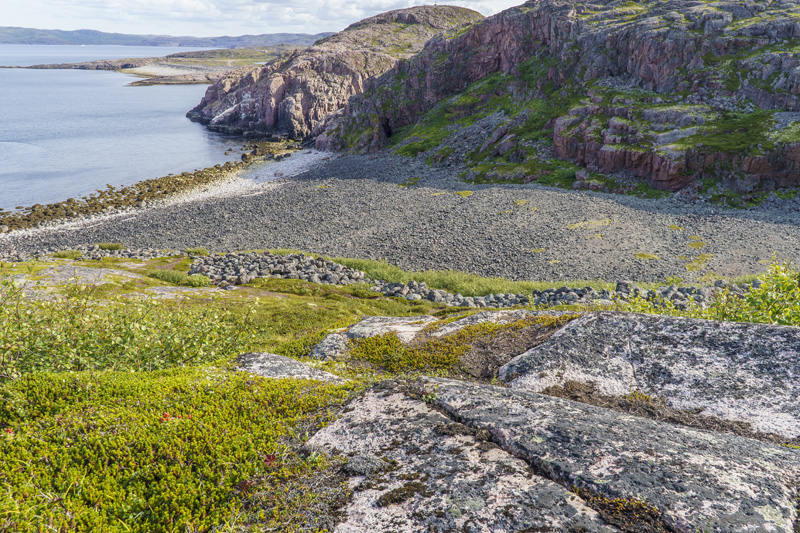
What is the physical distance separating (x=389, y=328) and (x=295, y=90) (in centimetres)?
13261

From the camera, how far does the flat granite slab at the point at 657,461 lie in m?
4.25

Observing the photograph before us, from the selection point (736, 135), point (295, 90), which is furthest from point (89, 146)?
point (736, 135)

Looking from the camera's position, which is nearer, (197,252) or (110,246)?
(197,252)

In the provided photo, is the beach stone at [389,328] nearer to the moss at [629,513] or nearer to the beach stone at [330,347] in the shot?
the beach stone at [330,347]

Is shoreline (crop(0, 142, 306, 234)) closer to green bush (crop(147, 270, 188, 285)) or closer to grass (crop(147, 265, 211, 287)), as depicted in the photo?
green bush (crop(147, 270, 188, 285))

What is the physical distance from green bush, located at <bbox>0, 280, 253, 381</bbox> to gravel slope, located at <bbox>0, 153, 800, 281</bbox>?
28.9m

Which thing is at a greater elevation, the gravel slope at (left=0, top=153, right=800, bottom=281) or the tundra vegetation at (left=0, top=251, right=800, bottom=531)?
the tundra vegetation at (left=0, top=251, right=800, bottom=531)

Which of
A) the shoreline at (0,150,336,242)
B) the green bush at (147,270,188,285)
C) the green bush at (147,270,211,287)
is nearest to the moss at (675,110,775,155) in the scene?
the green bush at (147,270,211,287)

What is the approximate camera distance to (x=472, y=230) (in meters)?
46.1

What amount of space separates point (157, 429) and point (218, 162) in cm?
9713

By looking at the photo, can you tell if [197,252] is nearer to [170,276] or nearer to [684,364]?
[170,276]

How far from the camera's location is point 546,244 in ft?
136

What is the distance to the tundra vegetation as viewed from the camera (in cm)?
468

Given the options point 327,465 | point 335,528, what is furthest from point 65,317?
point 335,528
